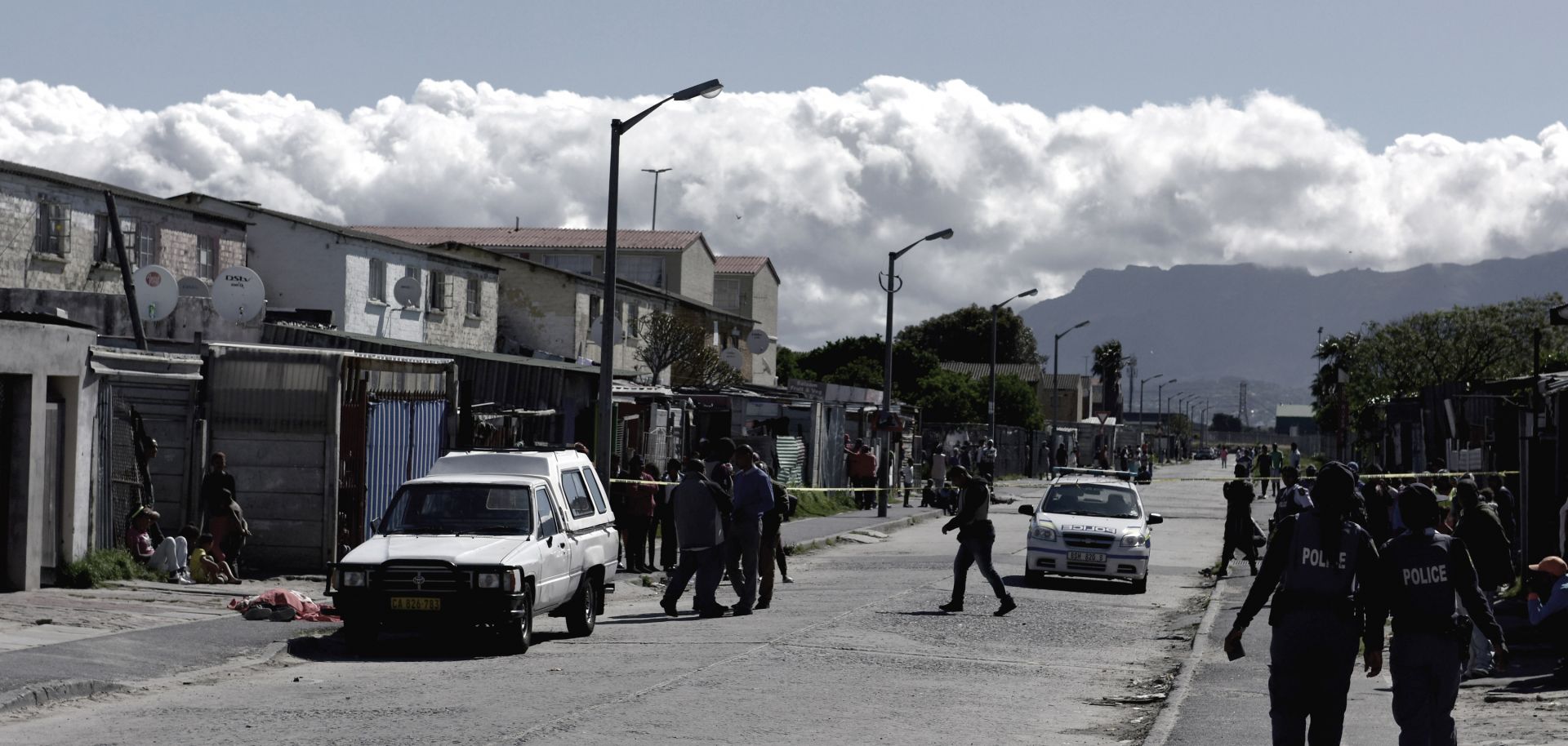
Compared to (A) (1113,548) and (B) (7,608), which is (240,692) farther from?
(A) (1113,548)

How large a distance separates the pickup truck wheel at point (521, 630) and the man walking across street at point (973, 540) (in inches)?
230

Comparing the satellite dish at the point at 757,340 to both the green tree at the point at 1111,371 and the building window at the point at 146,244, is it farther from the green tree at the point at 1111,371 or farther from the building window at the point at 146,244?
the green tree at the point at 1111,371

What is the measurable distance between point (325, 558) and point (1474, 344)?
5269 centimetres

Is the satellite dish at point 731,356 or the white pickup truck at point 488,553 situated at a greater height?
the satellite dish at point 731,356

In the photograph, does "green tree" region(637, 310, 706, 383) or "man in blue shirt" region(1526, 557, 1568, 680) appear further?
"green tree" region(637, 310, 706, 383)

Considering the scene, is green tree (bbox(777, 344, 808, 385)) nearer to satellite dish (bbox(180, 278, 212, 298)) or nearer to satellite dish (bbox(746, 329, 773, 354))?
satellite dish (bbox(746, 329, 773, 354))

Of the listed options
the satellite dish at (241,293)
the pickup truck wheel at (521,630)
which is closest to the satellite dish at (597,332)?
the satellite dish at (241,293)

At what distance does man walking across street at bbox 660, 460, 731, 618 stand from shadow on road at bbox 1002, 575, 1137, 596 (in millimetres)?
6138

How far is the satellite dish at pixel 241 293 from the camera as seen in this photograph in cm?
2567

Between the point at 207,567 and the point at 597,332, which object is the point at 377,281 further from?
the point at 207,567

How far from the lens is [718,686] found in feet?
39.6

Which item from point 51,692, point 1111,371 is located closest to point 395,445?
point 51,692

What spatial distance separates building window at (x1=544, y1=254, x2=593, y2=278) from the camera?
73.1 m

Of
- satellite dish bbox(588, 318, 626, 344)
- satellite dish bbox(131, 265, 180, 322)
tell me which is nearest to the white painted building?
satellite dish bbox(588, 318, 626, 344)
